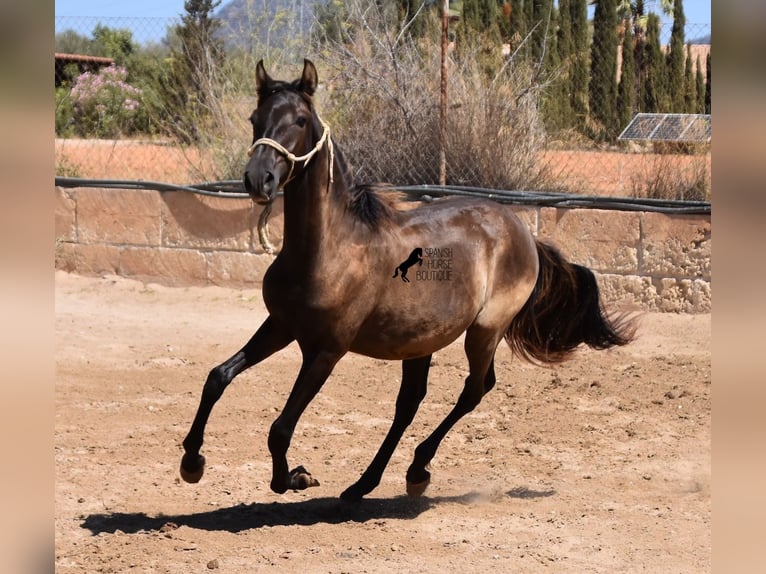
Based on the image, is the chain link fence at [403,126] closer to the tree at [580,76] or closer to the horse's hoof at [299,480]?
the tree at [580,76]

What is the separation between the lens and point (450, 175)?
33.9ft

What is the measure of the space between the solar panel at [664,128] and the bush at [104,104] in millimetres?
7600

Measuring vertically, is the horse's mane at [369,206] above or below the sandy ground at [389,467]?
above

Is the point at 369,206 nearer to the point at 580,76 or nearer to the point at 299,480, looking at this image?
the point at 299,480

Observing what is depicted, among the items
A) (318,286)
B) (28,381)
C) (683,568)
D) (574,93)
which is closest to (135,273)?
(574,93)

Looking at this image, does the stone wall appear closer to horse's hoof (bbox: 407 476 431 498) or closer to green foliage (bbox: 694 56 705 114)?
horse's hoof (bbox: 407 476 431 498)

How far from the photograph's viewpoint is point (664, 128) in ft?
36.1

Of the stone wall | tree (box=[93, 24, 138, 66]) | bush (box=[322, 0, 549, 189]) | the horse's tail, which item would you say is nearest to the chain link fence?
bush (box=[322, 0, 549, 189])

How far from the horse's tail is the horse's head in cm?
189

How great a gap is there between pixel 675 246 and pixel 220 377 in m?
5.58

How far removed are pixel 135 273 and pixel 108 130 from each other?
536 centimetres

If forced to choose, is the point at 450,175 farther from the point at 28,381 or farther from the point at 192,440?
the point at 28,381

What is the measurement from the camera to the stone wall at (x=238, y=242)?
347 inches

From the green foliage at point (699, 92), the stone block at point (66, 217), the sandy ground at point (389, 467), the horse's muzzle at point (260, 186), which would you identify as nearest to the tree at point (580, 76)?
the green foliage at point (699, 92)
